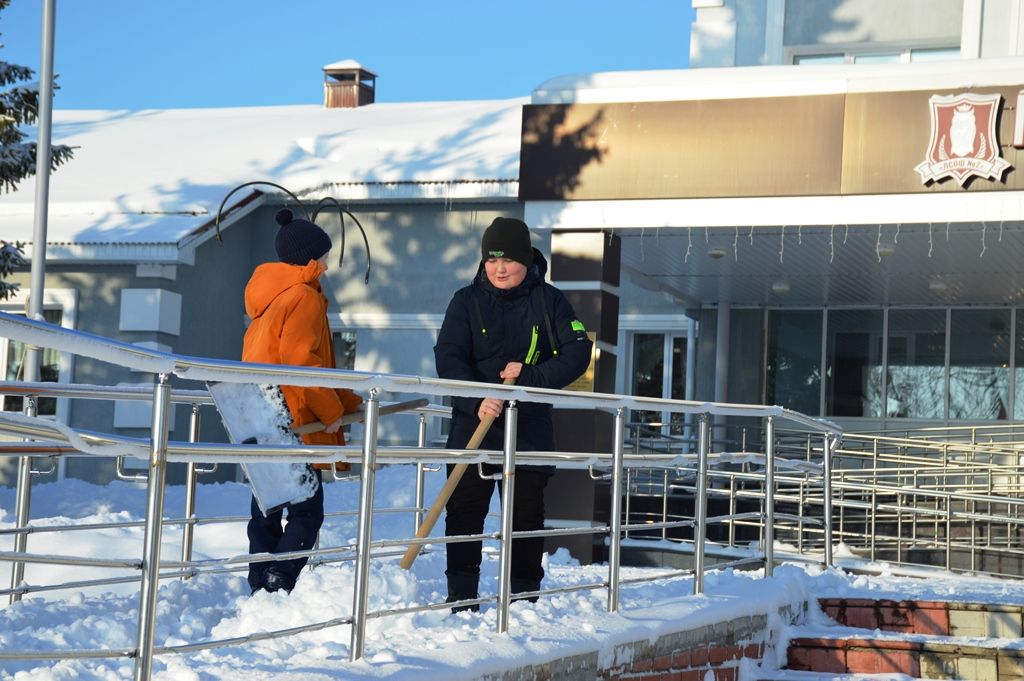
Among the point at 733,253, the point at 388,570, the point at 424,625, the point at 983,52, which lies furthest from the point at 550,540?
the point at 983,52

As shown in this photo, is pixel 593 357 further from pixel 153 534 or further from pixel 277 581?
pixel 153 534

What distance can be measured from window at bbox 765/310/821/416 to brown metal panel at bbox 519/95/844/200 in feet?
24.8

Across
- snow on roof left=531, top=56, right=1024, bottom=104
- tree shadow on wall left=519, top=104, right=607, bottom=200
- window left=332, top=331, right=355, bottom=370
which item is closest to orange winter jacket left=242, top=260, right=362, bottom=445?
tree shadow on wall left=519, top=104, right=607, bottom=200

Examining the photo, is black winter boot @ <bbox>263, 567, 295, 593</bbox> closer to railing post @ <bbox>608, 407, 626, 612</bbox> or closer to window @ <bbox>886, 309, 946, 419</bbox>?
railing post @ <bbox>608, 407, 626, 612</bbox>

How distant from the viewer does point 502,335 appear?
5.95 metres

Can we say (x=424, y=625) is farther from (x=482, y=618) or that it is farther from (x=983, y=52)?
(x=983, y=52)

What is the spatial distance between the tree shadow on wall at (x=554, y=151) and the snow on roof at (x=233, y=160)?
602 cm

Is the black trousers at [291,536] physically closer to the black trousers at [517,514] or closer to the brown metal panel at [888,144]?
the black trousers at [517,514]

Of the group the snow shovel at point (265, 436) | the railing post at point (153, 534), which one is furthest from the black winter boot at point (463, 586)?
the railing post at point (153, 534)

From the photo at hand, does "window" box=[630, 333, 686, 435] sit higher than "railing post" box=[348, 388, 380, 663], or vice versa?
"window" box=[630, 333, 686, 435]

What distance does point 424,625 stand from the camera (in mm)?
5012

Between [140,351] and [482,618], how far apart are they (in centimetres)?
229

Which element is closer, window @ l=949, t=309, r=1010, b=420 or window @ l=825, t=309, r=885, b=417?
window @ l=949, t=309, r=1010, b=420

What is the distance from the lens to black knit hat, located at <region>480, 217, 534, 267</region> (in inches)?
228
